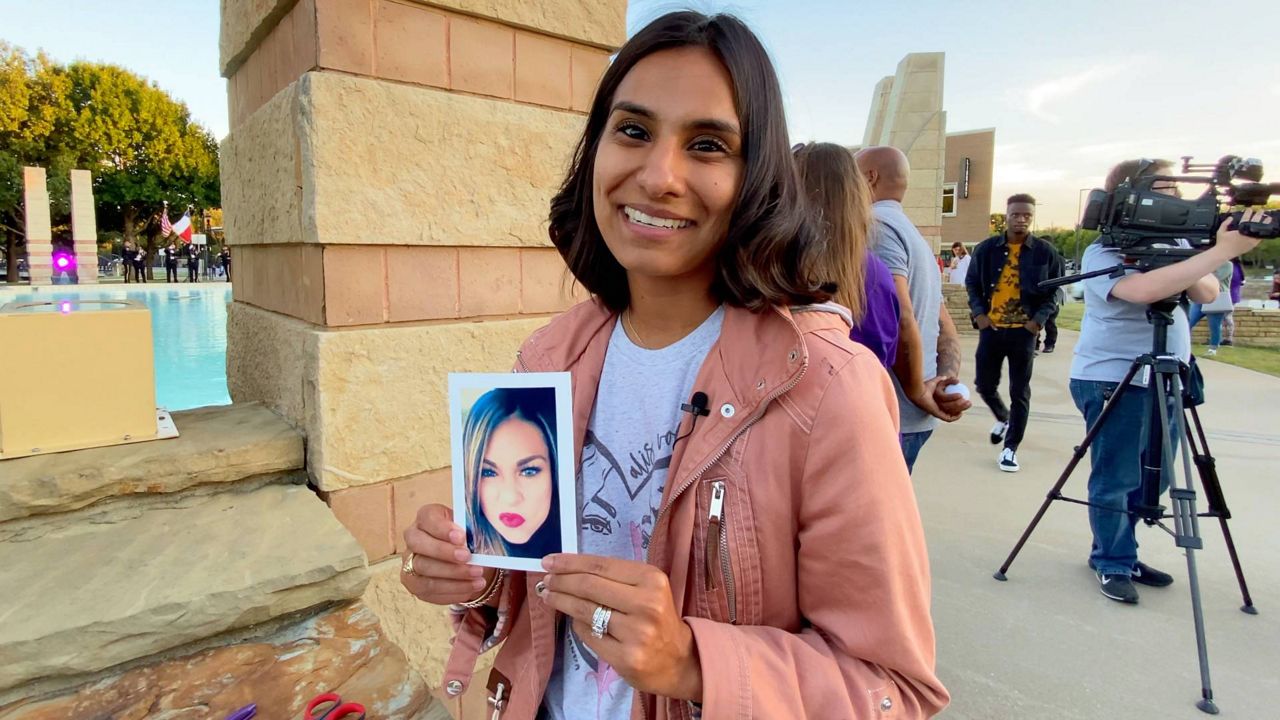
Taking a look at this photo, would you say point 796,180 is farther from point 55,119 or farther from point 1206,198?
point 55,119

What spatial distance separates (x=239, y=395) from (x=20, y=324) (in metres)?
1.14

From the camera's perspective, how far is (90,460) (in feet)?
5.68

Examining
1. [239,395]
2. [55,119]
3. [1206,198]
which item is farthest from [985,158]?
[55,119]

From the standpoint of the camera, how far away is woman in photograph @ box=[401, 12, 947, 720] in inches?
34.8

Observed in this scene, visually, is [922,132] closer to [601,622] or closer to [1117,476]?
[1117,476]

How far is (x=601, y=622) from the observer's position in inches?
34.7

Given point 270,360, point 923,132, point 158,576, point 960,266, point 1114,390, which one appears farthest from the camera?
point 960,266

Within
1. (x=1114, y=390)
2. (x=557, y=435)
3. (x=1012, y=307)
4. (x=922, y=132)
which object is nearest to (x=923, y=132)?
(x=922, y=132)

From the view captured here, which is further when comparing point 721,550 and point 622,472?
point 622,472

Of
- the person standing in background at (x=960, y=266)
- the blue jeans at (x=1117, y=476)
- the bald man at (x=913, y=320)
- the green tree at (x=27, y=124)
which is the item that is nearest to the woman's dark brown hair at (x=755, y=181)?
the bald man at (x=913, y=320)

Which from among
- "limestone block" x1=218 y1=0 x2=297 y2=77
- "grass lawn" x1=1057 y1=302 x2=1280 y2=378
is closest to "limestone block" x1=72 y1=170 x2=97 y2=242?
"limestone block" x1=218 y1=0 x2=297 y2=77

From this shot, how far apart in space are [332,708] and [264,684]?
19 cm

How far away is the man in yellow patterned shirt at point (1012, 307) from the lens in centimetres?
554

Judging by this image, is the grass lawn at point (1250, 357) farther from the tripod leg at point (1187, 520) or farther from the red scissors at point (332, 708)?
the red scissors at point (332, 708)
